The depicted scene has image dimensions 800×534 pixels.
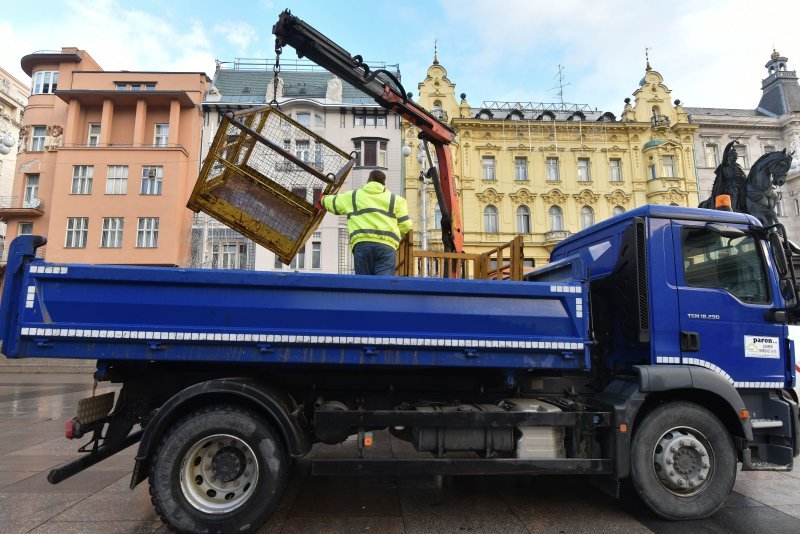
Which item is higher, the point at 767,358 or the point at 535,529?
the point at 767,358

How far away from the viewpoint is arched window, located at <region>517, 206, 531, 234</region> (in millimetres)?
28750

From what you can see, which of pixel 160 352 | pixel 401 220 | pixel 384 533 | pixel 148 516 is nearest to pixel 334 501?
pixel 384 533

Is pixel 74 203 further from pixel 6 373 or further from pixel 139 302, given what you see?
pixel 139 302

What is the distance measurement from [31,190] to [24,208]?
1.50 metres

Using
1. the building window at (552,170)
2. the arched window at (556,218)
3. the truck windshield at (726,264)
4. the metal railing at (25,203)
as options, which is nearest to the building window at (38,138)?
the metal railing at (25,203)

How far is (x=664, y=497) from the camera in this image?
389cm

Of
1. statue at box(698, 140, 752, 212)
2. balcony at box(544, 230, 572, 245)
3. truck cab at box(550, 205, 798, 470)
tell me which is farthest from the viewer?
balcony at box(544, 230, 572, 245)

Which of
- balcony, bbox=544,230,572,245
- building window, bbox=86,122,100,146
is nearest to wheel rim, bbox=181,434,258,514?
balcony, bbox=544,230,572,245

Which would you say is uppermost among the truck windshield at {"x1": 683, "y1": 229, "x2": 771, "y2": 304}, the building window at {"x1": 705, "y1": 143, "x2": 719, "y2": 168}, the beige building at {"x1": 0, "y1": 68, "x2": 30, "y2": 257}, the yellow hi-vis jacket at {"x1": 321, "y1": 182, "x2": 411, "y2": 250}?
the beige building at {"x1": 0, "y1": 68, "x2": 30, "y2": 257}

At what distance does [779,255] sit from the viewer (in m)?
4.32

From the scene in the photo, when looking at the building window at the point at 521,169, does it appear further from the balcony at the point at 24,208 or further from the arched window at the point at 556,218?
the balcony at the point at 24,208

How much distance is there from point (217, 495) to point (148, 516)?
83cm

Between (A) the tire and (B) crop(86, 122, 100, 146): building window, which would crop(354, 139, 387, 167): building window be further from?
(A) the tire

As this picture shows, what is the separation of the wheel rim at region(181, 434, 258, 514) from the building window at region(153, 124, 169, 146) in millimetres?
26547
